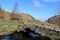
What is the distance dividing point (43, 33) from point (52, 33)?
8.84 ft

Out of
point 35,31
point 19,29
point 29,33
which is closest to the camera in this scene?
point 35,31

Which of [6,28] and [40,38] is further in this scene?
[6,28]

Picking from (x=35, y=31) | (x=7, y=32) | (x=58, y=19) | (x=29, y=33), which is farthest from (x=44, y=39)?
(x=58, y=19)

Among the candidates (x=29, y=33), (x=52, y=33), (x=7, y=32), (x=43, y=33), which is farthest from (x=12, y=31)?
(x=52, y=33)

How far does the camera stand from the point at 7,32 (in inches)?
1572

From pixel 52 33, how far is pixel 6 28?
53.1 feet

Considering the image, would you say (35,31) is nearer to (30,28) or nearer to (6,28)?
(30,28)

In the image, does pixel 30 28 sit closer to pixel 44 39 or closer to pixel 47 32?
pixel 47 32

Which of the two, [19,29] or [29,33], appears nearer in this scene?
[29,33]

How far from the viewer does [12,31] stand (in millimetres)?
40688

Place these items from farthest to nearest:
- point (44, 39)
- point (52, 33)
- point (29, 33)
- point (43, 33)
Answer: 1. point (29, 33)
2. point (43, 33)
3. point (52, 33)
4. point (44, 39)

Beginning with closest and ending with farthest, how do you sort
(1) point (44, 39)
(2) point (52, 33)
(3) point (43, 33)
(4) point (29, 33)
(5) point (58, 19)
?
(1) point (44, 39) < (2) point (52, 33) < (3) point (43, 33) < (4) point (29, 33) < (5) point (58, 19)

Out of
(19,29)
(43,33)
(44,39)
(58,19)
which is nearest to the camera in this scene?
(44,39)

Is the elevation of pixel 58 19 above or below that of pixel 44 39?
above
